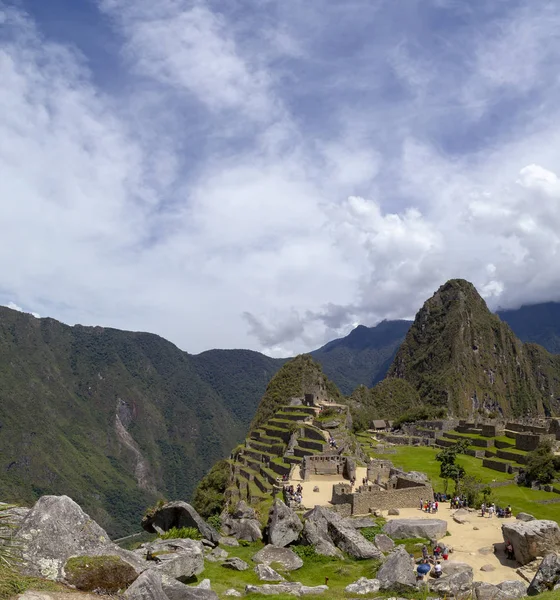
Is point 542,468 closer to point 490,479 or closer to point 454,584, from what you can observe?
point 490,479

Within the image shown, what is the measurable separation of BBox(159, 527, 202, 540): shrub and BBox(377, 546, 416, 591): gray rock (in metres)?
7.33

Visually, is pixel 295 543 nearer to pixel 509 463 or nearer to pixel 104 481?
pixel 509 463

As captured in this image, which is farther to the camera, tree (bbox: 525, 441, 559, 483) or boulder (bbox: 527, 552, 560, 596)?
tree (bbox: 525, 441, 559, 483)

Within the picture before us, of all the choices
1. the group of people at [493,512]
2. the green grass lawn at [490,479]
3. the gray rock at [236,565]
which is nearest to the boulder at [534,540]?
the group of people at [493,512]

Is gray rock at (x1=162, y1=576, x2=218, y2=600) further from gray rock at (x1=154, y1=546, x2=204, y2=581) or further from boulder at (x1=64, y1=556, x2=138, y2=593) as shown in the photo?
gray rock at (x1=154, y1=546, x2=204, y2=581)

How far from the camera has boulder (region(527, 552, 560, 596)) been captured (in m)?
12.8

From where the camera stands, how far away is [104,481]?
183250mm

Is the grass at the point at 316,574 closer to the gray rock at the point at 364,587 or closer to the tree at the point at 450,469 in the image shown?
the gray rock at the point at 364,587

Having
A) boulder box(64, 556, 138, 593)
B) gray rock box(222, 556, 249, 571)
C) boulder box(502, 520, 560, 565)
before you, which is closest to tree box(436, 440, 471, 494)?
boulder box(502, 520, 560, 565)

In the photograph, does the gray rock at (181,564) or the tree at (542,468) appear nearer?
the gray rock at (181,564)

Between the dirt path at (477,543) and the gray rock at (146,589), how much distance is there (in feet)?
36.3

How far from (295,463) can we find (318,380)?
6085 centimetres

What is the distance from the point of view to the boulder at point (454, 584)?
44.5 ft

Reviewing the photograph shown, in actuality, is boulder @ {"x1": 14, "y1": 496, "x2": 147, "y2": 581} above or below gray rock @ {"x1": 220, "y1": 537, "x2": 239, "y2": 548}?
above
